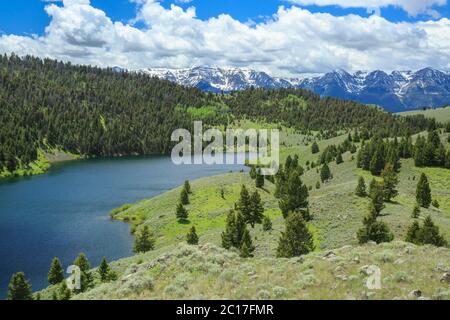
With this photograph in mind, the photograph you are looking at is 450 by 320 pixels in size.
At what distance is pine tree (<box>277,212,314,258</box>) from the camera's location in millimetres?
52375

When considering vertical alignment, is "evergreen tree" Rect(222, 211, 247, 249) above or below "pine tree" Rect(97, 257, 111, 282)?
above

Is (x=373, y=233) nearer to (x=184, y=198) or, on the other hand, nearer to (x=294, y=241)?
(x=294, y=241)

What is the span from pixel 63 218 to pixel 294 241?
73654 millimetres

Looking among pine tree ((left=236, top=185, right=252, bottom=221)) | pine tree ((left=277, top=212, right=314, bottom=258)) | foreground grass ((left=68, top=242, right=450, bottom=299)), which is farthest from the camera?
pine tree ((left=236, top=185, right=252, bottom=221))

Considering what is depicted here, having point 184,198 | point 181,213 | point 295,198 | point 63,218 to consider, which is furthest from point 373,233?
point 63,218

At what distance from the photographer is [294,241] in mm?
53406

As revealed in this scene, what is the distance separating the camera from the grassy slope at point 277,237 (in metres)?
27.0

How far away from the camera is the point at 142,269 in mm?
35625

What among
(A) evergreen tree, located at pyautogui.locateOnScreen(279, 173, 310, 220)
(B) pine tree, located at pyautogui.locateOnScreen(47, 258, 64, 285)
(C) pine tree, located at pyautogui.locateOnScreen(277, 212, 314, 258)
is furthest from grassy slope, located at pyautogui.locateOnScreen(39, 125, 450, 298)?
(B) pine tree, located at pyautogui.locateOnScreen(47, 258, 64, 285)

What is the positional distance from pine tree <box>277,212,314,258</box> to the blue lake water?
123 feet

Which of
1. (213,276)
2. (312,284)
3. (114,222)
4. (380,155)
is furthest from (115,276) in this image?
(380,155)

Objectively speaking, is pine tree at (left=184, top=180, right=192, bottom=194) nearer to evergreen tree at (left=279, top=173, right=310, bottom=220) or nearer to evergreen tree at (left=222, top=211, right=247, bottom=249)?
evergreen tree at (left=279, top=173, right=310, bottom=220)

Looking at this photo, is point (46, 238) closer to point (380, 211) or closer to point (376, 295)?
point (380, 211)

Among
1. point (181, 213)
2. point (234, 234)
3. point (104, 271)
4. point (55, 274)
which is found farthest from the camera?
point (181, 213)
